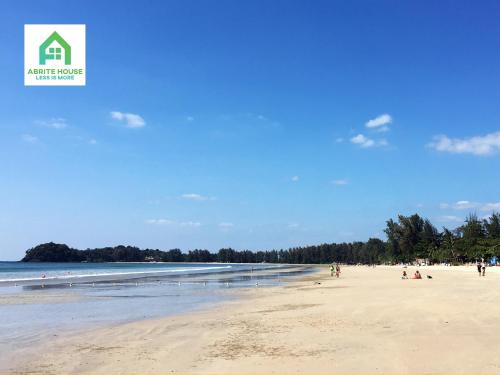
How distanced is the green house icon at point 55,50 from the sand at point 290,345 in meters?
20.4

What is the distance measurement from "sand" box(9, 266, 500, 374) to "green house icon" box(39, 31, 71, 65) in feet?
66.9

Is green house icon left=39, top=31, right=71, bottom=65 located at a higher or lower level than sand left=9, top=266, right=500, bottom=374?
higher

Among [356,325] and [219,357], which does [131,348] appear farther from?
[356,325]

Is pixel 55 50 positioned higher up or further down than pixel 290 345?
higher up

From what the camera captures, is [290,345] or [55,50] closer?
[290,345]

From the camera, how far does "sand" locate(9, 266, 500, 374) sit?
9906mm

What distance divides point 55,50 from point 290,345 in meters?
26.5

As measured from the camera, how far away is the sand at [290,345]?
991 centimetres

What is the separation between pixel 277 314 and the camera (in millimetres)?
19156

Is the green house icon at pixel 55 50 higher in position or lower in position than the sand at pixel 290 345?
higher

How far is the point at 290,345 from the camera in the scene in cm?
1216

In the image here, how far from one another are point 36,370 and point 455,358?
368 inches

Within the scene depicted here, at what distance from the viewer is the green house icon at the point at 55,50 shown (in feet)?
98.6

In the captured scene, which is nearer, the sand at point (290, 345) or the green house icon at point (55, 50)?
the sand at point (290, 345)
